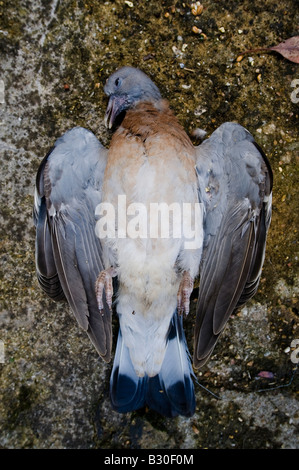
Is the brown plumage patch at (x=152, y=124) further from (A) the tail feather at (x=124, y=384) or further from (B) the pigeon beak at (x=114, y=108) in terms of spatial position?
(A) the tail feather at (x=124, y=384)

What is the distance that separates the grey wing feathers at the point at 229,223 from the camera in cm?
286

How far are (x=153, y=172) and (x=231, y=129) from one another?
2.11 ft

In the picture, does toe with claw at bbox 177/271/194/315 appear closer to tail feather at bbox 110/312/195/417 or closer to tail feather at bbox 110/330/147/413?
tail feather at bbox 110/312/195/417

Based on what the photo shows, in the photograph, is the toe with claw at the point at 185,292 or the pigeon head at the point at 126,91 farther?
the pigeon head at the point at 126,91

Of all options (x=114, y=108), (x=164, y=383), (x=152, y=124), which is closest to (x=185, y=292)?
(x=164, y=383)

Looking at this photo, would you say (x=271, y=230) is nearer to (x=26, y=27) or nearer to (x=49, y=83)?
(x=49, y=83)

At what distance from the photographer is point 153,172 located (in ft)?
9.28

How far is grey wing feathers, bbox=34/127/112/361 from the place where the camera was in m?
2.89

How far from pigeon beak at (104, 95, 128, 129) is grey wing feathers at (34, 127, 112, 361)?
1.06 feet

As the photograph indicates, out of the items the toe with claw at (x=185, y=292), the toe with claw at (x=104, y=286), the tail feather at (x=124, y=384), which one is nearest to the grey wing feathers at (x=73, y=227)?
the toe with claw at (x=104, y=286)
